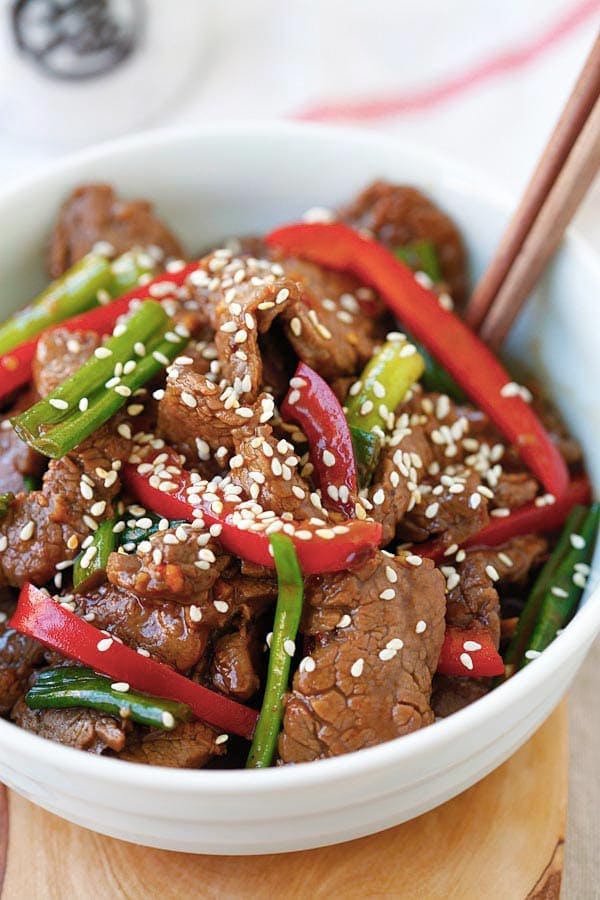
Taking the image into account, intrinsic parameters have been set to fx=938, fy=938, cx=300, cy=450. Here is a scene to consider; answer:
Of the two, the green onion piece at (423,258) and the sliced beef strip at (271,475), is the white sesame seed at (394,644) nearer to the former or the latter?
the sliced beef strip at (271,475)

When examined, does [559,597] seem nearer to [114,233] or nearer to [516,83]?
[114,233]

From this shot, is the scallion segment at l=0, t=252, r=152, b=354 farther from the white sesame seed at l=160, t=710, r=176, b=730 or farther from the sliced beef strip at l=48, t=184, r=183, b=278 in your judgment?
the white sesame seed at l=160, t=710, r=176, b=730

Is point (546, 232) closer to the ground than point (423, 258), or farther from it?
farther from it

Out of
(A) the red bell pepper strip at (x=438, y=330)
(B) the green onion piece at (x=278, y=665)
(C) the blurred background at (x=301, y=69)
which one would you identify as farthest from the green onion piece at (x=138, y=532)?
(C) the blurred background at (x=301, y=69)

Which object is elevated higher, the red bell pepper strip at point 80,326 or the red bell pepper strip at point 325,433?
the red bell pepper strip at point 80,326

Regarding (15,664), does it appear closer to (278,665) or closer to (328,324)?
(278,665)

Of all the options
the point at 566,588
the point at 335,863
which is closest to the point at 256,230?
the point at 566,588

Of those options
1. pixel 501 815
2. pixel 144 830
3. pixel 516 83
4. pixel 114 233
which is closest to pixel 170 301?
pixel 114 233

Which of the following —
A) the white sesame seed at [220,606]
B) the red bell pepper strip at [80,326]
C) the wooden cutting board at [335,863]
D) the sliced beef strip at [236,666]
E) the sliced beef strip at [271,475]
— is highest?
the red bell pepper strip at [80,326]
